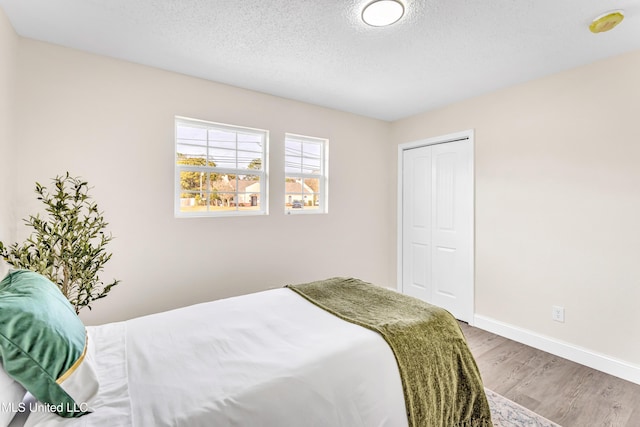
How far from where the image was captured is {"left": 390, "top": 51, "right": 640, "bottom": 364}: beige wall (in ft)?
7.66

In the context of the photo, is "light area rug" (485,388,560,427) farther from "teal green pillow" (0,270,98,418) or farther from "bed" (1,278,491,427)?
"teal green pillow" (0,270,98,418)

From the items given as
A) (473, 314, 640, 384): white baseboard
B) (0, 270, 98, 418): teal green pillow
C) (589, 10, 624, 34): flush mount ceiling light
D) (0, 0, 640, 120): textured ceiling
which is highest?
(0, 0, 640, 120): textured ceiling

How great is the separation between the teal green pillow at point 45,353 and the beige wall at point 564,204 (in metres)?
3.38

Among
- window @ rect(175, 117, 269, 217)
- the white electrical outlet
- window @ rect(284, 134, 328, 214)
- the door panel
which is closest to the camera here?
the white electrical outlet

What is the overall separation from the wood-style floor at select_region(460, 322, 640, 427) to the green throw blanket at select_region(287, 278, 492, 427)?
714 millimetres

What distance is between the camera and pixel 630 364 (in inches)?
89.9

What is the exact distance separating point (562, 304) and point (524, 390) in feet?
3.26

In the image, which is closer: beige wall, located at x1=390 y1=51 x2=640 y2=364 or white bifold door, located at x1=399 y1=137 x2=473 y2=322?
beige wall, located at x1=390 y1=51 x2=640 y2=364

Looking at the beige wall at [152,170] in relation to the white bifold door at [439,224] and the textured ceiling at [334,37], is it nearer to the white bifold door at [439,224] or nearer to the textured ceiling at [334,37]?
the textured ceiling at [334,37]

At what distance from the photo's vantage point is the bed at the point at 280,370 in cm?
103

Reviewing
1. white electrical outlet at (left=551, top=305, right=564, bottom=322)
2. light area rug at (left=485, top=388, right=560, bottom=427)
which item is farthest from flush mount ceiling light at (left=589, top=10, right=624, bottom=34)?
light area rug at (left=485, top=388, right=560, bottom=427)

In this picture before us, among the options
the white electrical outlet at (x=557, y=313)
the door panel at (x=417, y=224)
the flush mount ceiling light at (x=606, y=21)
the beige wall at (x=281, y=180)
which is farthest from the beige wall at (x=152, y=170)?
the flush mount ceiling light at (x=606, y=21)

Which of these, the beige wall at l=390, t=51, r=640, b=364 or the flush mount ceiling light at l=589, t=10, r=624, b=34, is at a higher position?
the flush mount ceiling light at l=589, t=10, r=624, b=34

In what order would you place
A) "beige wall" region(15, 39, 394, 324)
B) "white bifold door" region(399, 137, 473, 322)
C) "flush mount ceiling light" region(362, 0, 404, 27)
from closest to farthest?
"flush mount ceiling light" region(362, 0, 404, 27), "beige wall" region(15, 39, 394, 324), "white bifold door" region(399, 137, 473, 322)
